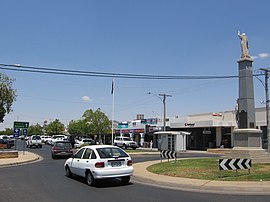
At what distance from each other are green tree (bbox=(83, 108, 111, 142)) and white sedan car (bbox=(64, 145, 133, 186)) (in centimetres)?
5309

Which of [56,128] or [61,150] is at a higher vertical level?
[56,128]

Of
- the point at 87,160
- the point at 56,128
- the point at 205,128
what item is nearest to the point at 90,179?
the point at 87,160

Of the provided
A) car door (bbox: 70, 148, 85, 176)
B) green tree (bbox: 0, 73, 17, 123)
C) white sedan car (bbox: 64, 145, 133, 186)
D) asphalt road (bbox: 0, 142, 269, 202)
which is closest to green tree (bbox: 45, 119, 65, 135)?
green tree (bbox: 0, 73, 17, 123)

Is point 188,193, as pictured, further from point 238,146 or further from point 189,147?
point 189,147

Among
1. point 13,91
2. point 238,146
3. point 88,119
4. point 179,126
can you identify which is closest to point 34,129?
point 88,119

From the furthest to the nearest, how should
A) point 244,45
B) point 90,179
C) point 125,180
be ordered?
point 244,45 < point 125,180 < point 90,179

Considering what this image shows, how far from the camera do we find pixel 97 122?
67.1 m

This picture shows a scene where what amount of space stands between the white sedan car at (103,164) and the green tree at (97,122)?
53.1m

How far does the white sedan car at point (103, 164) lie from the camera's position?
41.3ft

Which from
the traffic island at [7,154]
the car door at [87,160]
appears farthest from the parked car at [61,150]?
the car door at [87,160]

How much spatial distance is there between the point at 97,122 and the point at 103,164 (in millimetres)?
54869

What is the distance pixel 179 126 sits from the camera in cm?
5497

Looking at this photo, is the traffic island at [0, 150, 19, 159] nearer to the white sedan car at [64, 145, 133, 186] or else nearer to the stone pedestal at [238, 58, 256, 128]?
the white sedan car at [64, 145, 133, 186]

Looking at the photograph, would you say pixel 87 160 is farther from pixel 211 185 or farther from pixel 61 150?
pixel 61 150
